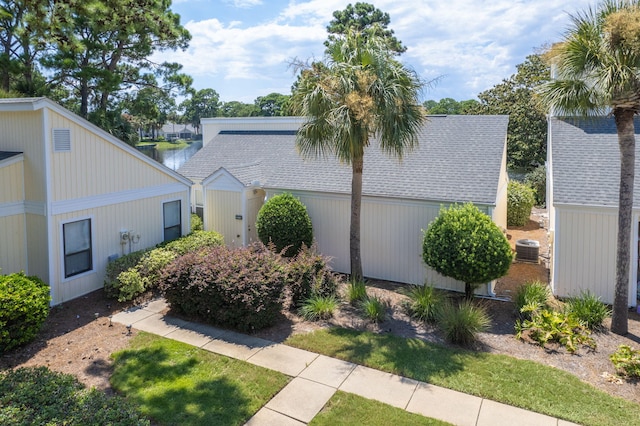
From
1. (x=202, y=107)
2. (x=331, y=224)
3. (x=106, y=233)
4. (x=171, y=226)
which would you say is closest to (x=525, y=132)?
(x=331, y=224)

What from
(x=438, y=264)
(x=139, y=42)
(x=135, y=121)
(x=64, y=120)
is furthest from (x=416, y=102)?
(x=135, y=121)

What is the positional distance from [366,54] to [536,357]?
757cm

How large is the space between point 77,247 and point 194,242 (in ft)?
10.6

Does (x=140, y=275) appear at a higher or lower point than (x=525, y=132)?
lower

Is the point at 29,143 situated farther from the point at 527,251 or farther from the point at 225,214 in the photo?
the point at 527,251

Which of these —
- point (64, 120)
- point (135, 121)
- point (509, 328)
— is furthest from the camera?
point (135, 121)

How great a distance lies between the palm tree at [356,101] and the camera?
10141mm

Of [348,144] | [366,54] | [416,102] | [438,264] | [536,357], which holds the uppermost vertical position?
[366,54]

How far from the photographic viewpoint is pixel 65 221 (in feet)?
34.0

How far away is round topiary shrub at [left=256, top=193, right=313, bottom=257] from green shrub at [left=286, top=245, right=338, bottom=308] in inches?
A: 81.2

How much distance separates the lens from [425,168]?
13.5 metres

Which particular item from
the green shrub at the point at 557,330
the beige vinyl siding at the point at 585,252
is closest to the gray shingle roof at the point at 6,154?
the green shrub at the point at 557,330

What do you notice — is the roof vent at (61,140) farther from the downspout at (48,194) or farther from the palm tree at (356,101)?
the palm tree at (356,101)

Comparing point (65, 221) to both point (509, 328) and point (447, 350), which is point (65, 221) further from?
point (509, 328)
